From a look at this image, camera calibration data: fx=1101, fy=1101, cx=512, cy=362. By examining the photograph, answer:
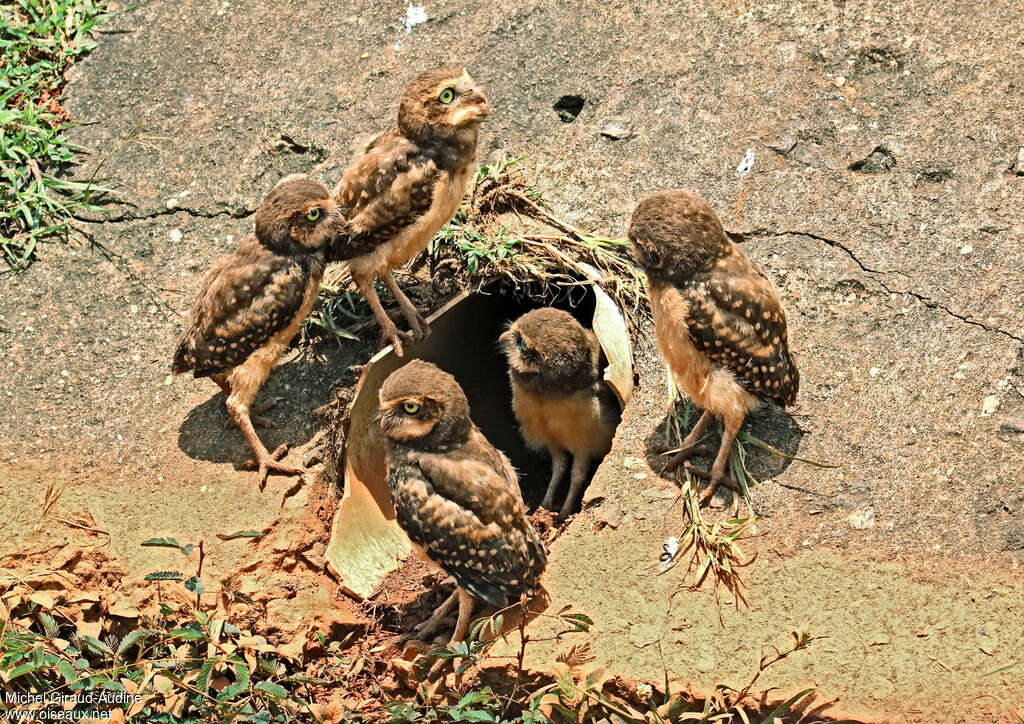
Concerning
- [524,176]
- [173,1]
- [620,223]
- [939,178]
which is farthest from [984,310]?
[173,1]

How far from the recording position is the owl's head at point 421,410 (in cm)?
573

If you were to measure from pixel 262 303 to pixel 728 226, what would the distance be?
2.93 m

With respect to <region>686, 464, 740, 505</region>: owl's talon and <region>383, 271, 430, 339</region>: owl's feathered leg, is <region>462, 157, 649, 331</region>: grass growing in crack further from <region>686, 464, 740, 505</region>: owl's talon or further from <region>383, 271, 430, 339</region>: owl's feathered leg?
<region>686, 464, 740, 505</region>: owl's talon

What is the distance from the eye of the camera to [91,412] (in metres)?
6.60

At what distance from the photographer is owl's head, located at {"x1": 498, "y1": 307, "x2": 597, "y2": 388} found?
6566mm

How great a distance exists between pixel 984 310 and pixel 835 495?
155 cm

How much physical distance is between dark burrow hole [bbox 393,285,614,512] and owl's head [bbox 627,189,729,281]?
3.80ft

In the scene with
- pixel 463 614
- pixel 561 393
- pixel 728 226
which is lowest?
pixel 463 614

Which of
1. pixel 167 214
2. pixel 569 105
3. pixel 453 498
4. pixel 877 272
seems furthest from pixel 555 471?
pixel 167 214

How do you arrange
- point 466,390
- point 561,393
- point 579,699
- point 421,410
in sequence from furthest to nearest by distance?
point 466,390 < point 561,393 < point 421,410 < point 579,699

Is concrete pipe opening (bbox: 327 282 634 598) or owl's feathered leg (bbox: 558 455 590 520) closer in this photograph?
concrete pipe opening (bbox: 327 282 634 598)

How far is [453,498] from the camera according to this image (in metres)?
5.64

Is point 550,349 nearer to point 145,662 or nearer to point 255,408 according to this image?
point 255,408

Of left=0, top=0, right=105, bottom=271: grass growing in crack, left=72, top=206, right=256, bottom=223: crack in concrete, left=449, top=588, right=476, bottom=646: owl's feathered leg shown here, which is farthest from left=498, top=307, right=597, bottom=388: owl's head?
left=0, top=0, right=105, bottom=271: grass growing in crack
